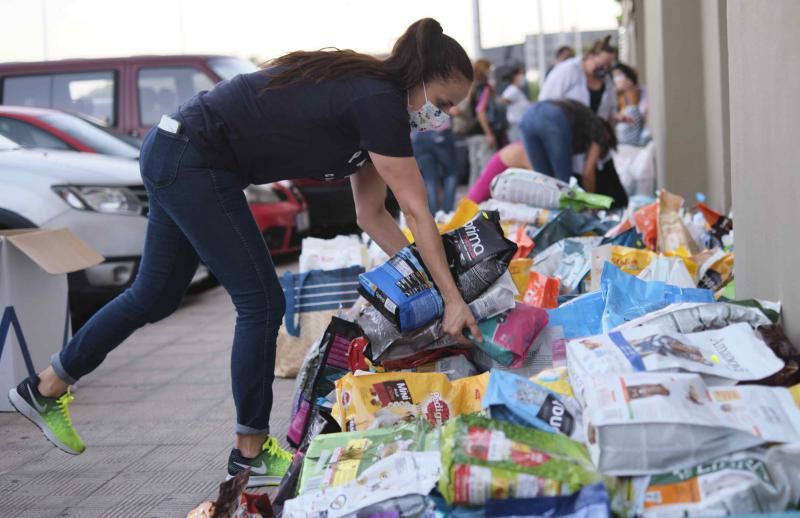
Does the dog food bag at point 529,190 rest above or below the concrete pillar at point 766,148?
below

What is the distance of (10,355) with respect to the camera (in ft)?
16.7

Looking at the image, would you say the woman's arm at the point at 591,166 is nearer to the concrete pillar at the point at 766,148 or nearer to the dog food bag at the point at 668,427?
the concrete pillar at the point at 766,148

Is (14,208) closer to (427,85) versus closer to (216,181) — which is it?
(216,181)

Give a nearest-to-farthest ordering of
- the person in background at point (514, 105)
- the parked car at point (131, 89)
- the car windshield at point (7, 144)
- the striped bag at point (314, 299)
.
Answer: the striped bag at point (314, 299) → the car windshield at point (7, 144) → the parked car at point (131, 89) → the person in background at point (514, 105)

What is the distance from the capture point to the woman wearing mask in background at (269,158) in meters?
3.41

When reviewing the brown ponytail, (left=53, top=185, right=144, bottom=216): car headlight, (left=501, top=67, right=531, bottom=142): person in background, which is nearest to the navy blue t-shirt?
(left=53, top=185, right=144, bottom=216): car headlight

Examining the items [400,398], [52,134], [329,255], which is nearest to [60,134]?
[52,134]

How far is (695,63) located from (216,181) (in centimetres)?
618

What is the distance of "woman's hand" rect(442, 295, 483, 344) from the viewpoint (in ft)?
11.6

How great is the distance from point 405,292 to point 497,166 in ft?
15.3

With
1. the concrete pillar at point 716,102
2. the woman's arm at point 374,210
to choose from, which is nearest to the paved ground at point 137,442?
the woman's arm at point 374,210

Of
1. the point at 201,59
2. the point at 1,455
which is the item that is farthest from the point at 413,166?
the point at 201,59

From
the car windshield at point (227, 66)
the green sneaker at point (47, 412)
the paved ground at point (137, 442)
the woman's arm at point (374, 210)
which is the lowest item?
the paved ground at point (137, 442)

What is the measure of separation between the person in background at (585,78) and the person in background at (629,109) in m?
1.76
